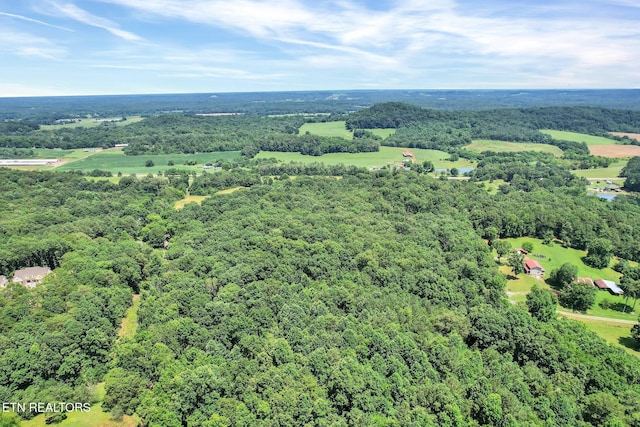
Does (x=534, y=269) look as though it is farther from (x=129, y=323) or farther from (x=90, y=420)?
(x=90, y=420)

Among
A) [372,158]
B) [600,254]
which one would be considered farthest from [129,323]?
[372,158]

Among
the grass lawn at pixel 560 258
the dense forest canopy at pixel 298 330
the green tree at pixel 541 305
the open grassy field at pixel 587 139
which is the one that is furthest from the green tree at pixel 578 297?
the open grassy field at pixel 587 139

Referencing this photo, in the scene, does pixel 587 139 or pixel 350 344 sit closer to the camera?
pixel 350 344

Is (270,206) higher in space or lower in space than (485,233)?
higher

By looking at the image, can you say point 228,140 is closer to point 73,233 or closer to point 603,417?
point 73,233

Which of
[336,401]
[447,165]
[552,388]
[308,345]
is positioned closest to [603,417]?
[552,388]

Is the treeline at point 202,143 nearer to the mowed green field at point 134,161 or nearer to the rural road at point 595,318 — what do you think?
the mowed green field at point 134,161
